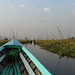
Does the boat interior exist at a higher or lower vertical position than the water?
higher

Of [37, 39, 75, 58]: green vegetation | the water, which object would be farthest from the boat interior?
[37, 39, 75, 58]: green vegetation

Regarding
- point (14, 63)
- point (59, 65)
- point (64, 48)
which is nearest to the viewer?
point (14, 63)

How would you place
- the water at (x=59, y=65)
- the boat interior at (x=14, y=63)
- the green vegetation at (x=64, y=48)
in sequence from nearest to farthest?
the boat interior at (x=14, y=63)
the water at (x=59, y=65)
the green vegetation at (x=64, y=48)

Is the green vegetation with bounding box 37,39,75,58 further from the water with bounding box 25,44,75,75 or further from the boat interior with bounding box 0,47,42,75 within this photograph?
the boat interior with bounding box 0,47,42,75

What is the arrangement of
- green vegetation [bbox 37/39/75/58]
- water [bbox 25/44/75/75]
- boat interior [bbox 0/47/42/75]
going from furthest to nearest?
green vegetation [bbox 37/39/75/58], water [bbox 25/44/75/75], boat interior [bbox 0/47/42/75]

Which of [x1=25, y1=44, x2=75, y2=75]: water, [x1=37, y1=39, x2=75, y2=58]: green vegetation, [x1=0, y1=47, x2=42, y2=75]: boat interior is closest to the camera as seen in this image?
[x1=0, y1=47, x2=42, y2=75]: boat interior

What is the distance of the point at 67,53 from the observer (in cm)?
1191

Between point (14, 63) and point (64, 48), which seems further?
point (64, 48)

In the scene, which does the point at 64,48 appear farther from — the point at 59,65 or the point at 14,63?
the point at 14,63

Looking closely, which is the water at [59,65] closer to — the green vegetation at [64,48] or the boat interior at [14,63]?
the green vegetation at [64,48]

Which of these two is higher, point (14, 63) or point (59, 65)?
point (14, 63)

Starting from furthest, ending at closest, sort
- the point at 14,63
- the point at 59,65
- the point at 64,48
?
the point at 64,48, the point at 59,65, the point at 14,63

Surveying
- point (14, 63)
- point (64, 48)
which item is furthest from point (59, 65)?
point (64, 48)

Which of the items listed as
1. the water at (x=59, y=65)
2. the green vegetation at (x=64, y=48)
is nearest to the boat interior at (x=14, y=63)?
the water at (x=59, y=65)
